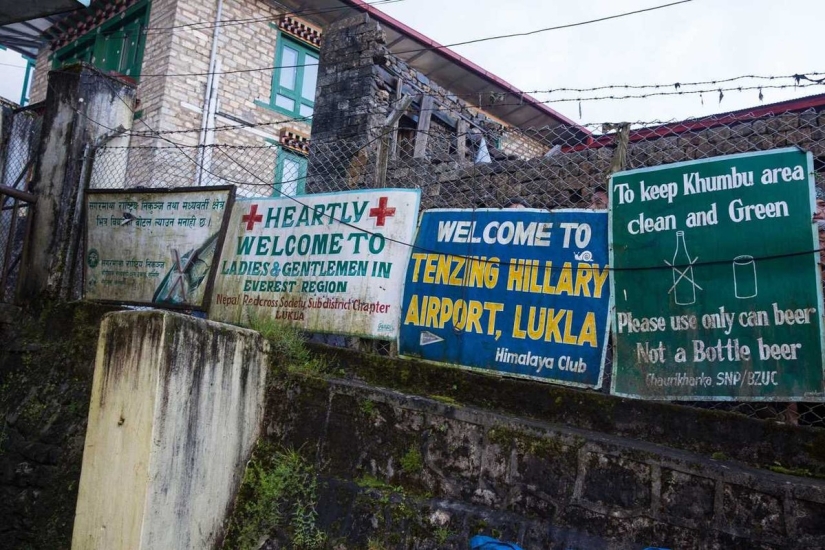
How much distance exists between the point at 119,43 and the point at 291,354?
12540 millimetres

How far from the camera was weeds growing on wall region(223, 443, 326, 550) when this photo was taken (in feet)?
15.3

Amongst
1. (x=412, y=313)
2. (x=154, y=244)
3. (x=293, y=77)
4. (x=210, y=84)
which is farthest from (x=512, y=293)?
(x=293, y=77)

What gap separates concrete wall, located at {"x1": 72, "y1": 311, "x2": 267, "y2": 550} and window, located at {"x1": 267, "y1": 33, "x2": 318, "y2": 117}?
11.3 meters

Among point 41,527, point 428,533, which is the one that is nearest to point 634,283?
point 428,533

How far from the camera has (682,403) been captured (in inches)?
177

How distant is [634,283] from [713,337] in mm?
606

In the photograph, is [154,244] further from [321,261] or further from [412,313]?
[412,313]

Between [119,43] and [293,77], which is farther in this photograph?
[293,77]

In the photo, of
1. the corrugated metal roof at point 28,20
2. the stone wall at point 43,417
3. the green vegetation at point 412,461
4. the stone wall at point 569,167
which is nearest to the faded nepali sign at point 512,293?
the green vegetation at point 412,461

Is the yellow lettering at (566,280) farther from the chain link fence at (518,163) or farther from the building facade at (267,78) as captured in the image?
the building facade at (267,78)

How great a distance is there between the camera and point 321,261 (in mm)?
5973

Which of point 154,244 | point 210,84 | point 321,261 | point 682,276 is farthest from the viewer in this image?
point 210,84

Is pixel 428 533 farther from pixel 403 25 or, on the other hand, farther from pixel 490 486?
pixel 403 25

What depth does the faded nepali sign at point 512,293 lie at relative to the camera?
4828 mm
